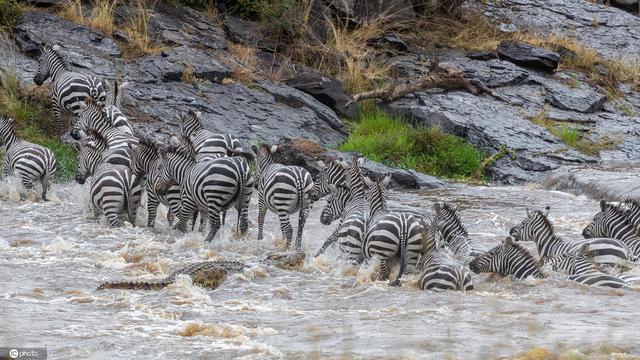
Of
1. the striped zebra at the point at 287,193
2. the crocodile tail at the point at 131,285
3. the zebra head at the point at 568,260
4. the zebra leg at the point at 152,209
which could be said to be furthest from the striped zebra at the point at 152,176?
the zebra head at the point at 568,260

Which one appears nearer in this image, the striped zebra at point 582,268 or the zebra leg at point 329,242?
the striped zebra at point 582,268

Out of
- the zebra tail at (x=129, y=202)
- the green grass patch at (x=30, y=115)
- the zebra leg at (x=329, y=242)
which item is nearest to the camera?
the zebra leg at (x=329, y=242)

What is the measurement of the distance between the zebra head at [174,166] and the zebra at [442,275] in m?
3.75

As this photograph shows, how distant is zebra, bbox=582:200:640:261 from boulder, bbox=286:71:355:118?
8.67m

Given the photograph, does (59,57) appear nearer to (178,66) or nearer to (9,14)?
(178,66)

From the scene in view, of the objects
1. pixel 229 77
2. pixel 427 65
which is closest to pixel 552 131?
pixel 427 65

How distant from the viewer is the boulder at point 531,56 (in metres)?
22.0

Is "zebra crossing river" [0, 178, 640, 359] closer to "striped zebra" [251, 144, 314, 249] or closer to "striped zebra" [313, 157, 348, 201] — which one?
"striped zebra" [251, 144, 314, 249]

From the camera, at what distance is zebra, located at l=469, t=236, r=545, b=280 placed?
9.25 metres

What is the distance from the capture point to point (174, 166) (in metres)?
11.7

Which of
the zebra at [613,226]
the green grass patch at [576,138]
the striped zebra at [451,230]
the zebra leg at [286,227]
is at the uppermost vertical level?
the zebra at [613,226]

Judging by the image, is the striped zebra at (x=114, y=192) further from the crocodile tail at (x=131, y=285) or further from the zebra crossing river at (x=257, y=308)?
the crocodile tail at (x=131, y=285)

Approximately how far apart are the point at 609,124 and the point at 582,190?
16.2ft

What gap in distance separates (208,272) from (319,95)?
35.3ft
